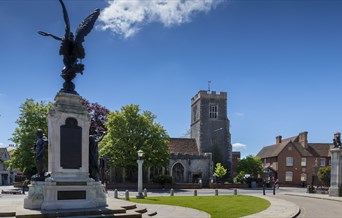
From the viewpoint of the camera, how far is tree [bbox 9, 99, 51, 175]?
42.0m

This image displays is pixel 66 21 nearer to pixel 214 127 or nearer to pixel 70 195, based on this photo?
pixel 70 195

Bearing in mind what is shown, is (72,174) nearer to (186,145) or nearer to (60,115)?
(60,115)

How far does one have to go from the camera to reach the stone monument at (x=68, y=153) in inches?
587

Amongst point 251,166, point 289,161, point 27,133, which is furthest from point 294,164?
point 27,133

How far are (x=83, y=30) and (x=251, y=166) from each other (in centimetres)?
5356

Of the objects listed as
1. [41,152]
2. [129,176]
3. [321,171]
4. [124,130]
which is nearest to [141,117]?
[124,130]

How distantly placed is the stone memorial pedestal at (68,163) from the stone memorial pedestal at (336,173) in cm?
2482

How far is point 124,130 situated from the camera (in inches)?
1780

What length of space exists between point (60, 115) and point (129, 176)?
121 feet

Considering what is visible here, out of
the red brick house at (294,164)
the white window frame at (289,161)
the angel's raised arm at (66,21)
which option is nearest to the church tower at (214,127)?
the red brick house at (294,164)

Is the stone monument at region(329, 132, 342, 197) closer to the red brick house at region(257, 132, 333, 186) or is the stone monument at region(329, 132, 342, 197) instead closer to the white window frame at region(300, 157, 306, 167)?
the red brick house at region(257, 132, 333, 186)

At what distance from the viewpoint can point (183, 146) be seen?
206 ft

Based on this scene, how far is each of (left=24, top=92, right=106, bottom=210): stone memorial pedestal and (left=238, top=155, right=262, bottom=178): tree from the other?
52033 mm

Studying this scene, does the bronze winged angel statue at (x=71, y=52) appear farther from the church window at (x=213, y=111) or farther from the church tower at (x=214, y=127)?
the church window at (x=213, y=111)
